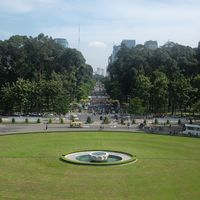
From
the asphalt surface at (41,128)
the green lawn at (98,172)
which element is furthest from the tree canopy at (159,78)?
the green lawn at (98,172)

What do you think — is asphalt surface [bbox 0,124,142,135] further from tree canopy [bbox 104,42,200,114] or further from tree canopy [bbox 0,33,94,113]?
tree canopy [bbox 104,42,200,114]

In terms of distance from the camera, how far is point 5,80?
11031cm

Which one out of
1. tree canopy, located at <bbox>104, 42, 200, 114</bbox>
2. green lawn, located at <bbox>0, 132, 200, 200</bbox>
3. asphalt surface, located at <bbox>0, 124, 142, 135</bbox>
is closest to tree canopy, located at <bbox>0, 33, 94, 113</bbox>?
tree canopy, located at <bbox>104, 42, 200, 114</bbox>

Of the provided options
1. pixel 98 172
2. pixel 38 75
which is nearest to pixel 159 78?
pixel 38 75

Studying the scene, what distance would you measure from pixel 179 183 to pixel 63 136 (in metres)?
30.0

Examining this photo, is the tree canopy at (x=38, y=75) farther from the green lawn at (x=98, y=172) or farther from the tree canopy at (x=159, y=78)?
the green lawn at (x=98, y=172)

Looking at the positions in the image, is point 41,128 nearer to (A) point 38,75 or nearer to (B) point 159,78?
(B) point 159,78

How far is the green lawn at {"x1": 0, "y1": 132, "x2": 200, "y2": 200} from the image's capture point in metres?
29.7

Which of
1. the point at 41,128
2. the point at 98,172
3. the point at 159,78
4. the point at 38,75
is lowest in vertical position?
the point at 98,172

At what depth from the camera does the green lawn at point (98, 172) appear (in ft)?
97.6

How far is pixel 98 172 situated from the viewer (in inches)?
1437

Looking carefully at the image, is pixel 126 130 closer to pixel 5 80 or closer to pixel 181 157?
pixel 181 157

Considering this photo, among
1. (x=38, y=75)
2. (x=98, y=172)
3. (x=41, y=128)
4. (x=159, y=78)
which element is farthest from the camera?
(x=38, y=75)

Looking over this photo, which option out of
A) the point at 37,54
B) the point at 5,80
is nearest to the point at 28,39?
the point at 37,54
